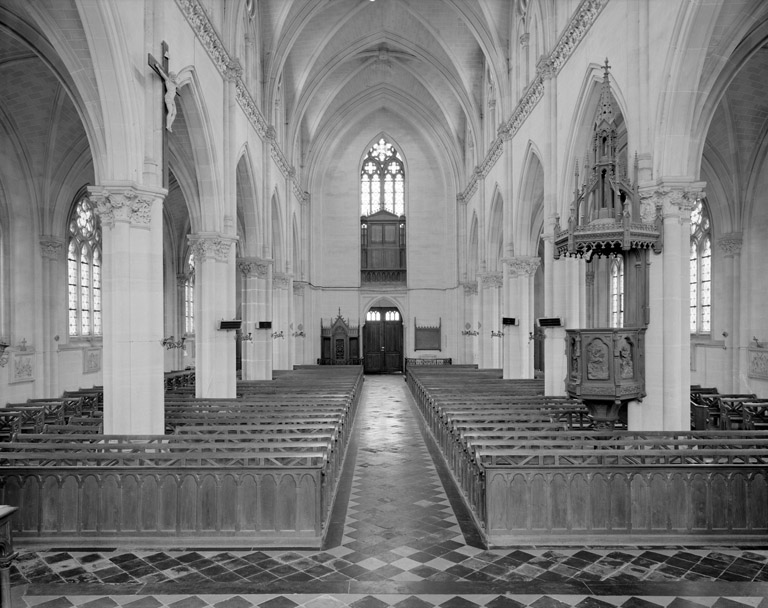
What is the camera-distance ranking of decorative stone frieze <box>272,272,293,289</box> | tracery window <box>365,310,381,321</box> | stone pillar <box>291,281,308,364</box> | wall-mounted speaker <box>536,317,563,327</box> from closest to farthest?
wall-mounted speaker <box>536,317,563,327</box>, decorative stone frieze <box>272,272,293,289</box>, stone pillar <box>291,281,308,364</box>, tracery window <box>365,310,381,321</box>

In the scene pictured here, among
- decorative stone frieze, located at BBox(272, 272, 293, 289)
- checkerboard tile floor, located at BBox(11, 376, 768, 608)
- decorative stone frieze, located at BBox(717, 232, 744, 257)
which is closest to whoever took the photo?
checkerboard tile floor, located at BBox(11, 376, 768, 608)

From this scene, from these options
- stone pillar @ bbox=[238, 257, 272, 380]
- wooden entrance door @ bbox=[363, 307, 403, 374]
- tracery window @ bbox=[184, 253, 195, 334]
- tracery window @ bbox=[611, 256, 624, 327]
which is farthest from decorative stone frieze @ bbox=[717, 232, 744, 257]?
tracery window @ bbox=[184, 253, 195, 334]

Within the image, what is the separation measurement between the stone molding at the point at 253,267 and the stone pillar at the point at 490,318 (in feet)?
36.6

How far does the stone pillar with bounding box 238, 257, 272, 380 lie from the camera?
2144 centimetres

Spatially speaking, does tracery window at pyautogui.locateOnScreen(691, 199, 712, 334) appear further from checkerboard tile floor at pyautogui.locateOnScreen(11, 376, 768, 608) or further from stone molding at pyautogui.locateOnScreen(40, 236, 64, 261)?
stone molding at pyautogui.locateOnScreen(40, 236, 64, 261)

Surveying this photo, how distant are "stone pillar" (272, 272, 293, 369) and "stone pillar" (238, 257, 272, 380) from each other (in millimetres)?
Result: 3375

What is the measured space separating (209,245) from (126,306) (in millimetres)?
6323

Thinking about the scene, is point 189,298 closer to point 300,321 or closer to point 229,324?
point 300,321

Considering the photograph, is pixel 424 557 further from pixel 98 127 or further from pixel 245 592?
pixel 98 127

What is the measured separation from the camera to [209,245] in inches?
634

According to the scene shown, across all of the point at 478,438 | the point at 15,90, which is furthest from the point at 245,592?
the point at 15,90

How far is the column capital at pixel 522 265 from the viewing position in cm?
2170

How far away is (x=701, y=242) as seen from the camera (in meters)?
19.9

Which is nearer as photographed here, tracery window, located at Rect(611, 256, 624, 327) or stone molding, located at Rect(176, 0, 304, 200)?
stone molding, located at Rect(176, 0, 304, 200)
